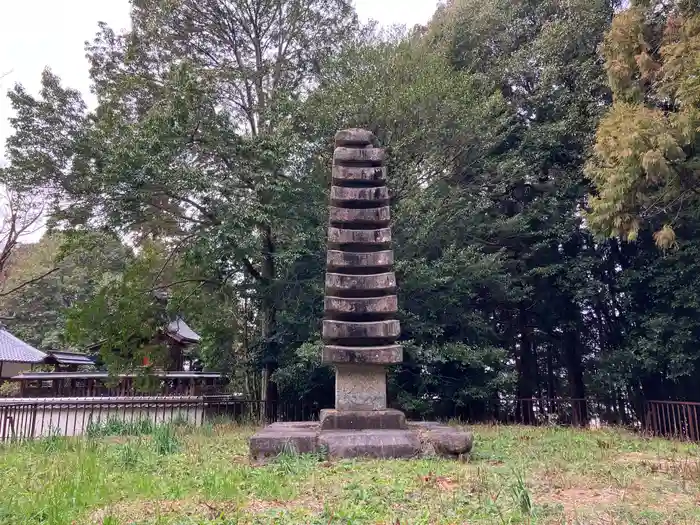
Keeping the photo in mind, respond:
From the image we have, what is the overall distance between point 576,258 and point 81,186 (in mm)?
13700

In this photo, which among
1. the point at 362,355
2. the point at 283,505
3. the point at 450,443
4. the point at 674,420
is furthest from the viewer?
the point at 674,420

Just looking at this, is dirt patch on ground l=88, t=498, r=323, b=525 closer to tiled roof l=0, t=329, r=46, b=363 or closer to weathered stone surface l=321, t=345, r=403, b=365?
weathered stone surface l=321, t=345, r=403, b=365

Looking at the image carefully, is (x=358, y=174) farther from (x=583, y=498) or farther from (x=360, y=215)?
(x=583, y=498)

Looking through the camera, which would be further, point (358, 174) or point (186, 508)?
point (358, 174)

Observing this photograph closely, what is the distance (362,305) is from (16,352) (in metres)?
21.3

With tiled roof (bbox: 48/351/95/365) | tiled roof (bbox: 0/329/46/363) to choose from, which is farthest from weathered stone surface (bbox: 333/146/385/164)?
tiled roof (bbox: 0/329/46/363)

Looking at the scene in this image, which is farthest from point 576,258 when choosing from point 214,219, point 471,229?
point 214,219

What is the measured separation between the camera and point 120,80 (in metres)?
15.5

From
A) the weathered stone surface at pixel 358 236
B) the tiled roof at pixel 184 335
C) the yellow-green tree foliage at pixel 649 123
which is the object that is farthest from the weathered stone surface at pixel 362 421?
the tiled roof at pixel 184 335

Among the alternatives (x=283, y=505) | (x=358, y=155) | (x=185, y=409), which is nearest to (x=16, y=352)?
(x=185, y=409)

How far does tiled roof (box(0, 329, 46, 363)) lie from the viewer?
76.0 ft

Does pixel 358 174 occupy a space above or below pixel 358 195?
above

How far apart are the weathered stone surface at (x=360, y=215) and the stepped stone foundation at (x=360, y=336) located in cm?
2

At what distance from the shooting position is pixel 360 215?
29.3 ft
